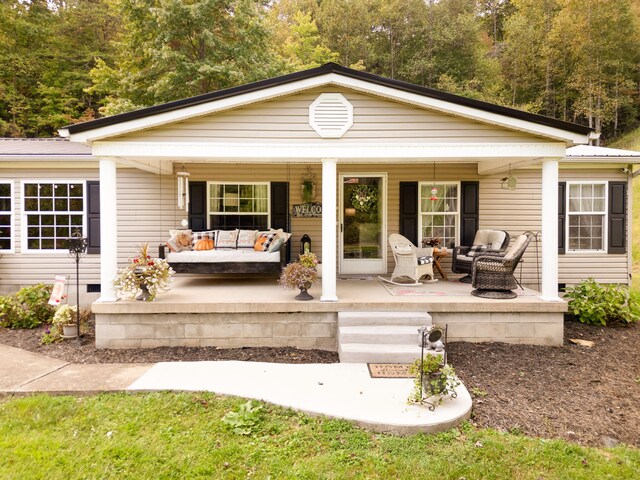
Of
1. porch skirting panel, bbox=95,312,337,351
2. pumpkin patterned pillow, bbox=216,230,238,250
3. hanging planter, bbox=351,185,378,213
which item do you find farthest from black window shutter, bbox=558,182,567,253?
pumpkin patterned pillow, bbox=216,230,238,250

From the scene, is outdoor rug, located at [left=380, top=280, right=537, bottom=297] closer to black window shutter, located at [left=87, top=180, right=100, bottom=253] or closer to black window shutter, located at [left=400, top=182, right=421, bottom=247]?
black window shutter, located at [left=400, top=182, right=421, bottom=247]

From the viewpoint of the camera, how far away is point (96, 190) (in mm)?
8352

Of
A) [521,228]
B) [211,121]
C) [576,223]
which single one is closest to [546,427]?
[211,121]

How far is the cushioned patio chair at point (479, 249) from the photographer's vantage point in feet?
24.5

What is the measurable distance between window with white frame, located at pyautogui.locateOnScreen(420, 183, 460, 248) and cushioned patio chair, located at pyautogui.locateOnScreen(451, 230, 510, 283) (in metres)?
0.62

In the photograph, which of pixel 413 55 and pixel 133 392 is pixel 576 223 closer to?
pixel 133 392

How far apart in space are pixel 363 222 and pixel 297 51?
1405 cm

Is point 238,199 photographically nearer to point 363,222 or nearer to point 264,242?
point 264,242

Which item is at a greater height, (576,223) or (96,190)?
(96,190)

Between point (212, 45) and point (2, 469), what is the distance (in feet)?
45.8

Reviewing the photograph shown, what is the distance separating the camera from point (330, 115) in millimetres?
5668

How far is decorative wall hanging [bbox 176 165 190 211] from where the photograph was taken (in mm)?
7488

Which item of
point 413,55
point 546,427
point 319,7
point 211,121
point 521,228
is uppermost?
point 319,7

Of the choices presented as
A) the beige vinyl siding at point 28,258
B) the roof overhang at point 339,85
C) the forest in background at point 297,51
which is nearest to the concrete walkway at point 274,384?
the roof overhang at point 339,85
